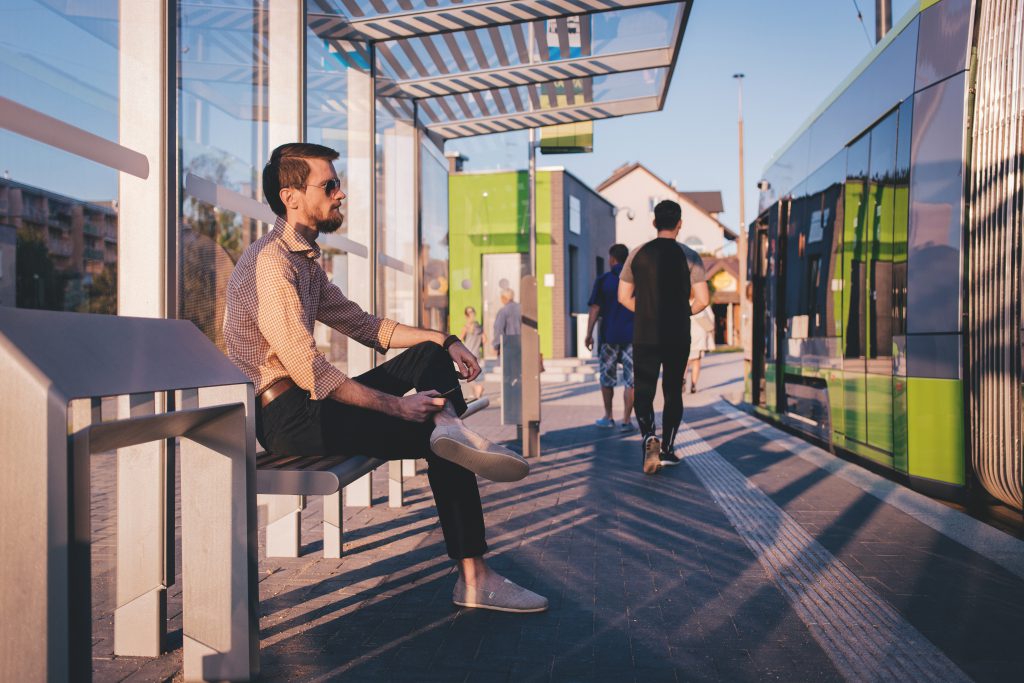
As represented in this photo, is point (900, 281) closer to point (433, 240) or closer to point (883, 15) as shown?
point (433, 240)

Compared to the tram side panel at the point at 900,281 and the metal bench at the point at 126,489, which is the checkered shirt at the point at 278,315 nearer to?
the metal bench at the point at 126,489

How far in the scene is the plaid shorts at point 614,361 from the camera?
1003 cm

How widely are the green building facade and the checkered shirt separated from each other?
15.2ft

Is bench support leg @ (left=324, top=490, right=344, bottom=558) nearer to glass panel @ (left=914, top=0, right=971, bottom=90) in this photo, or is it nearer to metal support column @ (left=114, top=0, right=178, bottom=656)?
metal support column @ (left=114, top=0, right=178, bottom=656)

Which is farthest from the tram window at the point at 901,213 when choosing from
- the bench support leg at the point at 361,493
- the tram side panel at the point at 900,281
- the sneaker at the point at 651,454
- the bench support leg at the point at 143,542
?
the bench support leg at the point at 143,542

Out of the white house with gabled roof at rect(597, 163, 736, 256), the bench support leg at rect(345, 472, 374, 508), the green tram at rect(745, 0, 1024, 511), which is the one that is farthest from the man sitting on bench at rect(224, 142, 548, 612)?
the white house with gabled roof at rect(597, 163, 736, 256)

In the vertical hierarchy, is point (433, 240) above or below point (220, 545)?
above

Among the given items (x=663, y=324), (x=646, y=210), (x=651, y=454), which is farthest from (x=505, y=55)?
(x=646, y=210)

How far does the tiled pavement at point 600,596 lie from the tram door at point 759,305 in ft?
19.8

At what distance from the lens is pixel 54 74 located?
2.66 metres

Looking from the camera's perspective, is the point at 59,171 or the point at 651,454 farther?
the point at 651,454

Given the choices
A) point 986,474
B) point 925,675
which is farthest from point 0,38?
point 986,474

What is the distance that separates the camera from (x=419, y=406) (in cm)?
309

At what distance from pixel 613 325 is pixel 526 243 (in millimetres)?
1793
